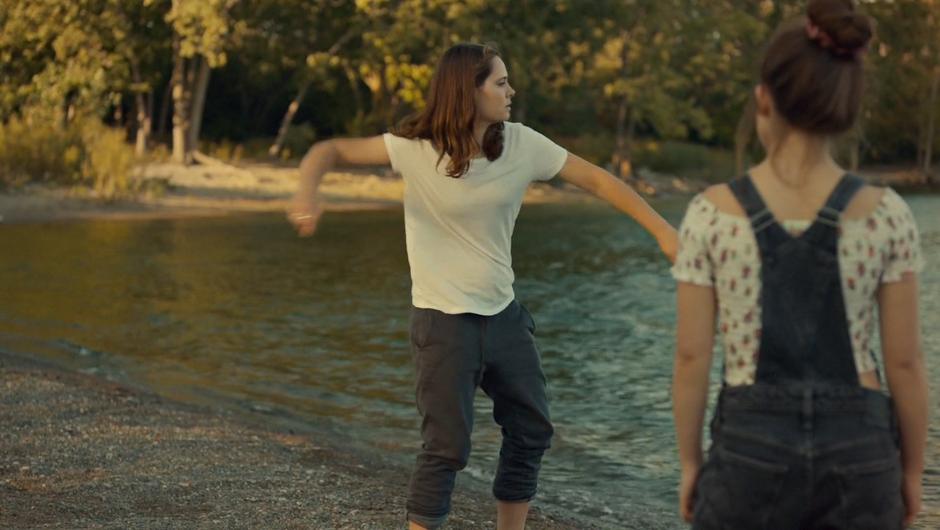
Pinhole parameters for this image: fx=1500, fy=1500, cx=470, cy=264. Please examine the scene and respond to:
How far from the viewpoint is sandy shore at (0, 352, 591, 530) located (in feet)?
20.6

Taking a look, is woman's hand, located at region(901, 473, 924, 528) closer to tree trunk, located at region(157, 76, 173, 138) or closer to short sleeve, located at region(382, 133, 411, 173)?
short sleeve, located at region(382, 133, 411, 173)

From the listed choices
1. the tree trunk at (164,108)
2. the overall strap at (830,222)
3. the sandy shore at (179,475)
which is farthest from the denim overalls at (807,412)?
the tree trunk at (164,108)

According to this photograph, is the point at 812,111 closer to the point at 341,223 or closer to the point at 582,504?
the point at 582,504

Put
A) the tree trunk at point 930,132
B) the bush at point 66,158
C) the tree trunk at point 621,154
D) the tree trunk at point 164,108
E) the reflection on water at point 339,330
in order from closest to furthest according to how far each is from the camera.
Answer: the reflection on water at point 339,330 < the bush at point 66,158 < the tree trunk at point 164,108 < the tree trunk at point 621,154 < the tree trunk at point 930,132

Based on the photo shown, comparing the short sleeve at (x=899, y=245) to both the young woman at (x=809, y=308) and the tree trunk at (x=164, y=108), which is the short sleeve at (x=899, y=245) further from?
the tree trunk at (x=164, y=108)

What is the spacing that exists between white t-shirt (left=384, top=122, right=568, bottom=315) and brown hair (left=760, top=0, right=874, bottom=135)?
207 cm

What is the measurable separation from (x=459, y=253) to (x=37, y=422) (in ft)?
14.6

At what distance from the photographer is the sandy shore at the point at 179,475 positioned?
6.29m

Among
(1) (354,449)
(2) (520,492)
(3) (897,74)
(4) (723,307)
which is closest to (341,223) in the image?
(1) (354,449)

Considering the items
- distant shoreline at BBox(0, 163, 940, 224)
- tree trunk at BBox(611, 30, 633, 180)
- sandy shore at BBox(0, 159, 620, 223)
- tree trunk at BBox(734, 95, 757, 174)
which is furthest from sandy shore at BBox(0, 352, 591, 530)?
tree trunk at BBox(734, 95, 757, 174)

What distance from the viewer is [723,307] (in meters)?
2.96

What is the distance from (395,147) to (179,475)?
2.88 m

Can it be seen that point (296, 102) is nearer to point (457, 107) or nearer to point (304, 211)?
point (457, 107)

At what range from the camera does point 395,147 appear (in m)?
4.86
